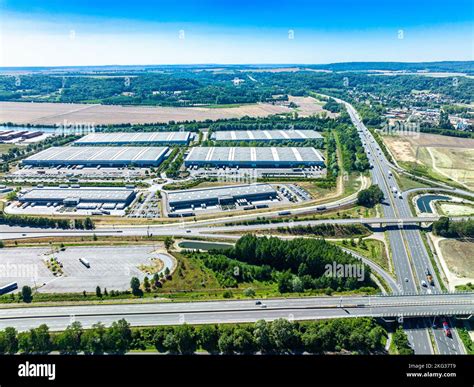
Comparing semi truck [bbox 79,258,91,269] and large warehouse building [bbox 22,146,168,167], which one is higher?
large warehouse building [bbox 22,146,168,167]

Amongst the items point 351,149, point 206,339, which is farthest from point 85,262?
point 351,149

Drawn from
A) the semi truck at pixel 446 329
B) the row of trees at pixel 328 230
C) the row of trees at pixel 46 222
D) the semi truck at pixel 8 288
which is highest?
the row of trees at pixel 46 222

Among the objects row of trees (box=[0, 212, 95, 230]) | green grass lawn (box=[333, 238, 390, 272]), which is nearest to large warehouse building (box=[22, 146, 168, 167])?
row of trees (box=[0, 212, 95, 230])

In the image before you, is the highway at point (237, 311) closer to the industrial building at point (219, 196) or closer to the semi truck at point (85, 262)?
the semi truck at point (85, 262)

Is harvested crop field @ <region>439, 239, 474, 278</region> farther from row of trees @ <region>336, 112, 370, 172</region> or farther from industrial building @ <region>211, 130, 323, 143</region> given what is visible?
industrial building @ <region>211, 130, 323, 143</region>

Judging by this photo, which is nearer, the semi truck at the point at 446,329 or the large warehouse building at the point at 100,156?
the semi truck at the point at 446,329

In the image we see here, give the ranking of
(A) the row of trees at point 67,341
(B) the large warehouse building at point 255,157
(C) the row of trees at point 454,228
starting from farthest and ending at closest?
1. (B) the large warehouse building at point 255,157
2. (C) the row of trees at point 454,228
3. (A) the row of trees at point 67,341

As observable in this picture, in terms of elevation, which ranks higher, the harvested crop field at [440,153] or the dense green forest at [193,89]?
the dense green forest at [193,89]

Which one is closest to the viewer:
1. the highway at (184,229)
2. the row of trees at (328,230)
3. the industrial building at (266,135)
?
the highway at (184,229)

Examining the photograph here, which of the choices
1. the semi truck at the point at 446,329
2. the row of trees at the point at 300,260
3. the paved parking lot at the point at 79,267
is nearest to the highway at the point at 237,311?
the semi truck at the point at 446,329
